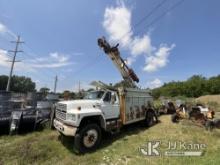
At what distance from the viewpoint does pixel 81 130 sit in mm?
5988

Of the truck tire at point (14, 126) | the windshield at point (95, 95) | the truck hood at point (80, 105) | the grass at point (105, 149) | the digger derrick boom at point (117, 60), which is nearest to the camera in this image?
the grass at point (105, 149)

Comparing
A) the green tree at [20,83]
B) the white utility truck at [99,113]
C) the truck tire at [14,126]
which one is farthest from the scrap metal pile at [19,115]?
the green tree at [20,83]

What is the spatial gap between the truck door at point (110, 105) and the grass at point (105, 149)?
1.14m

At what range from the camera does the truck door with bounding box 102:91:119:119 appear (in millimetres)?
7133

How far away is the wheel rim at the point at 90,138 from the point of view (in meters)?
6.09

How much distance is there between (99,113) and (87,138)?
3.35 ft

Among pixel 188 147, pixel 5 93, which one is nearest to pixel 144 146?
pixel 188 147

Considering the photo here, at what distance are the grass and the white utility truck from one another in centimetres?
54

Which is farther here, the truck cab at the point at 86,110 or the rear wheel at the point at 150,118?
the rear wheel at the point at 150,118

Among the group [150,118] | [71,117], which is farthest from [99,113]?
[150,118]

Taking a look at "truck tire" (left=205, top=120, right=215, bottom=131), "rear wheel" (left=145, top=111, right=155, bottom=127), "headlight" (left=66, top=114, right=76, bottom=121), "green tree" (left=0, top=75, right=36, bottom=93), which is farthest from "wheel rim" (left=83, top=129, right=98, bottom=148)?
"green tree" (left=0, top=75, right=36, bottom=93)

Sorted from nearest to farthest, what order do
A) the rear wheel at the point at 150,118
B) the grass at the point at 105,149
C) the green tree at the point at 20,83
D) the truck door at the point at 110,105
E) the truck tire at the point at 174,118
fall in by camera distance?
the grass at the point at 105,149
the truck door at the point at 110,105
the rear wheel at the point at 150,118
the truck tire at the point at 174,118
the green tree at the point at 20,83

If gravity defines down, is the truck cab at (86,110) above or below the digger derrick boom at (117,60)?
below

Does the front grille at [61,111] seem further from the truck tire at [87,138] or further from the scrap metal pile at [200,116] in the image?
the scrap metal pile at [200,116]
